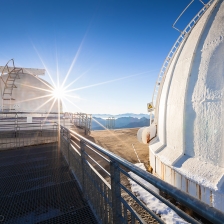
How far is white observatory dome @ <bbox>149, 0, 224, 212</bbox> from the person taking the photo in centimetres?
444

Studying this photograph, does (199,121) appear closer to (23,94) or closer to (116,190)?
(116,190)

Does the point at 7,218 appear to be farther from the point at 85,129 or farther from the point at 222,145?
the point at 85,129

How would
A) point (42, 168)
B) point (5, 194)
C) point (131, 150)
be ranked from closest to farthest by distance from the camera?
point (5, 194), point (42, 168), point (131, 150)

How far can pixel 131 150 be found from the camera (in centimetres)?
1143

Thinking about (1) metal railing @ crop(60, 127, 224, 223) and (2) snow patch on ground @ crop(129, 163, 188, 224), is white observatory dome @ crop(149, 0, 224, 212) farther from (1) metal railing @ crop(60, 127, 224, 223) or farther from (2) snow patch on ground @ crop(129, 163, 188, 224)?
(1) metal railing @ crop(60, 127, 224, 223)

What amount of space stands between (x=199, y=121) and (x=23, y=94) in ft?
53.2

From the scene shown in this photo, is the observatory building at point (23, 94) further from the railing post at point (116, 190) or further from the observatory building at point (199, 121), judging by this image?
the railing post at point (116, 190)

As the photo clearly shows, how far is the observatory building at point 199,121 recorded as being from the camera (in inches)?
175

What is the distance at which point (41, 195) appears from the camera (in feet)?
10.6

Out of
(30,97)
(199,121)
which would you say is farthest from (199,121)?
(30,97)

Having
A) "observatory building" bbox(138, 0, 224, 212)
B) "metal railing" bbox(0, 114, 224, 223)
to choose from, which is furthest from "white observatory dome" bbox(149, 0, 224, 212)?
"metal railing" bbox(0, 114, 224, 223)

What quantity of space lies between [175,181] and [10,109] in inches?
606

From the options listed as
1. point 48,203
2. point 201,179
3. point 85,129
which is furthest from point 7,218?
point 85,129

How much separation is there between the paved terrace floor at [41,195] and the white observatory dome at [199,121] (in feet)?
12.0
